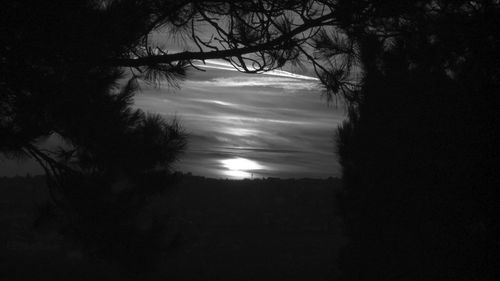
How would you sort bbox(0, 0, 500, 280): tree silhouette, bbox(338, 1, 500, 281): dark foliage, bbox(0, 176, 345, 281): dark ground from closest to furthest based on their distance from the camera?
bbox(0, 0, 500, 280): tree silhouette
bbox(338, 1, 500, 281): dark foliage
bbox(0, 176, 345, 281): dark ground

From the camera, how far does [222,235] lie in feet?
35.9

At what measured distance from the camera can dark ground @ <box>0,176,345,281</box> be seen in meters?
9.38

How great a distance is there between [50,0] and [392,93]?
4.19 metres

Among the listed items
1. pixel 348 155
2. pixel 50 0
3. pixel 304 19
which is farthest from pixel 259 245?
pixel 50 0

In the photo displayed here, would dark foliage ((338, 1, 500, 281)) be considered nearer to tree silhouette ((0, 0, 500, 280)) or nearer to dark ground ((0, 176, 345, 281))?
tree silhouette ((0, 0, 500, 280))

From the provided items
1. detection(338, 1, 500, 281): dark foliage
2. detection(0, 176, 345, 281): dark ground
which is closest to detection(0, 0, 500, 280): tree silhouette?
Result: detection(338, 1, 500, 281): dark foliage

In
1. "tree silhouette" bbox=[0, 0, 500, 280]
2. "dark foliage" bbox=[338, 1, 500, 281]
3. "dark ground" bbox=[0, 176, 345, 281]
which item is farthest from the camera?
"dark ground" bbox=[0, 176, 345, 281]

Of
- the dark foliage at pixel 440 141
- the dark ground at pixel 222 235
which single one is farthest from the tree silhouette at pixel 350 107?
the dark ground at pixel 222 235

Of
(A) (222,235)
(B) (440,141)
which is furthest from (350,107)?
(A) (222,235)

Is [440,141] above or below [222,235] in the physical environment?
above

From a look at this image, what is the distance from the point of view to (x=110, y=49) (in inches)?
165

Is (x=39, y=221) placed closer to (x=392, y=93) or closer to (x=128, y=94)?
→ (x=128, y=94)

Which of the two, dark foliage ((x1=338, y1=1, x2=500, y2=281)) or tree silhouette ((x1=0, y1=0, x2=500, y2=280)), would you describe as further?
dark foliage ((x1=338, y1=1, x2=500, y2=281))

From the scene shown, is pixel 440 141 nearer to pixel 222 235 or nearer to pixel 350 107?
pixel 350 107
